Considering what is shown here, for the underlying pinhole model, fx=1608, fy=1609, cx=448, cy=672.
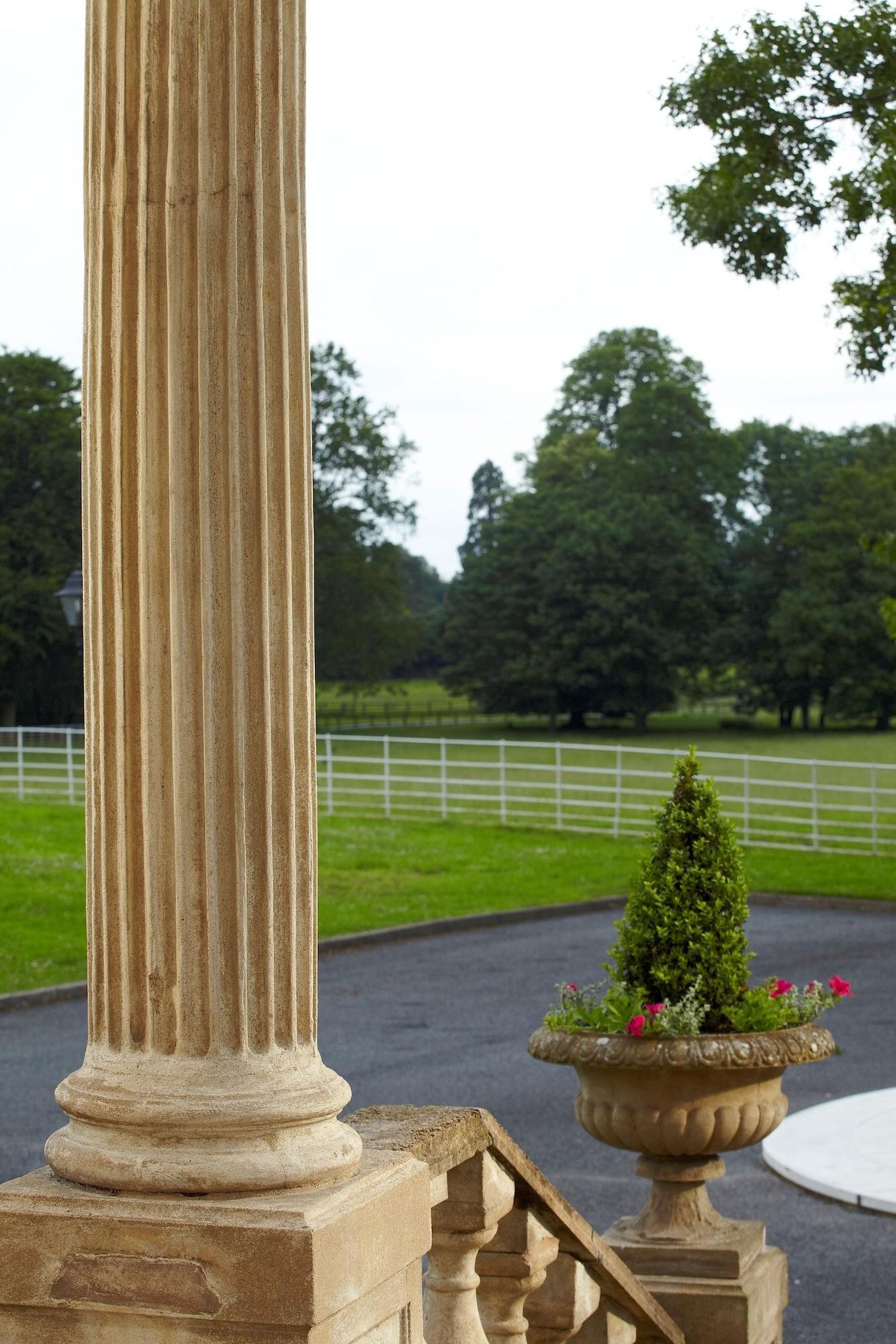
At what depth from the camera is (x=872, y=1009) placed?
509 inches

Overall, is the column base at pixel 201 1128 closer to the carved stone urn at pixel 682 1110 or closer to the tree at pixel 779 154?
the carved stone urn at pixel 682 1110

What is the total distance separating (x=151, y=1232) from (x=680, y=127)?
50.7 ft

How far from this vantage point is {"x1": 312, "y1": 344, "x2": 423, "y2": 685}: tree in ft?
187

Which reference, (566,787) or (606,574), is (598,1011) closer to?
(566,787)

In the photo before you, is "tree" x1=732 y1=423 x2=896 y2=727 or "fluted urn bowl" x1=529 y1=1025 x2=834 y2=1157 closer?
"fluted urn bowl" x1=529 y1=1025 x2=834 y2=1157

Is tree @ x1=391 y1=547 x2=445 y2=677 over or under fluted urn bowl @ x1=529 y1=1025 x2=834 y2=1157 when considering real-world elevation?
over

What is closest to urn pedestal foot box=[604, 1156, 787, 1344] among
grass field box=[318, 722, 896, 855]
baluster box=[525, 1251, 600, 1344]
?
baluster box=[525, 1251, 600, 1344]

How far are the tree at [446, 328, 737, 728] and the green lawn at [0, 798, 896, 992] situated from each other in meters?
37.2

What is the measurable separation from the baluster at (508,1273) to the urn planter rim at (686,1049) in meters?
1.57

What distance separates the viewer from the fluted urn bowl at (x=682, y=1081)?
544 centimetres

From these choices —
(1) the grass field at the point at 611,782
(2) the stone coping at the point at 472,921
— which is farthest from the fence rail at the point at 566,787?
(2) the stone coping at the point at 472,921

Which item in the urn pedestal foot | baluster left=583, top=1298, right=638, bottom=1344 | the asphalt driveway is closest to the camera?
baluster left=583, top=1298, right=638, bottom=1344

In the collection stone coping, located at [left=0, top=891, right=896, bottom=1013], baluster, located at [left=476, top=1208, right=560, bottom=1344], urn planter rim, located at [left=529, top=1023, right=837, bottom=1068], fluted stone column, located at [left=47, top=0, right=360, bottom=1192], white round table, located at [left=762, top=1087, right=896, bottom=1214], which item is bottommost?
stone coping, located at [left=0, top=891, right=896, bottom=1013]

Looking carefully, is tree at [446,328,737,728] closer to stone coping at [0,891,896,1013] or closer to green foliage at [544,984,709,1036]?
stone coping at [0,891,896,1013]
